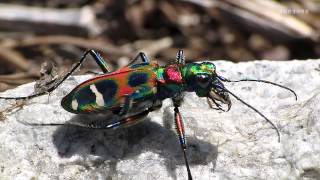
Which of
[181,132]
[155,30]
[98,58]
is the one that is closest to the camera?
[181,132]

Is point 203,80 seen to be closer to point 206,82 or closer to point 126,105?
point 206,82

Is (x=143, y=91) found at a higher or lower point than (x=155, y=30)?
lower

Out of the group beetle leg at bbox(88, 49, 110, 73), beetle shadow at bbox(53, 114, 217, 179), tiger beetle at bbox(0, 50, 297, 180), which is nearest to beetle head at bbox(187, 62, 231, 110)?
tiger beetle at bbox(0, 50, 297, 180)

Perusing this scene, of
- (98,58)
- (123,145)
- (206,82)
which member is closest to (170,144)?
(123,145)

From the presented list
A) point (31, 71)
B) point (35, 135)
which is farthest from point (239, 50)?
point (35, 135)

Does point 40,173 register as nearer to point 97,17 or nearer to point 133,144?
point 133,144

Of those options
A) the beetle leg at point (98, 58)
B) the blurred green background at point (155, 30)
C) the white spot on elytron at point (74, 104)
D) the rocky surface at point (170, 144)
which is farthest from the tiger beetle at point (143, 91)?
the blurred green background at point (155, 30)
